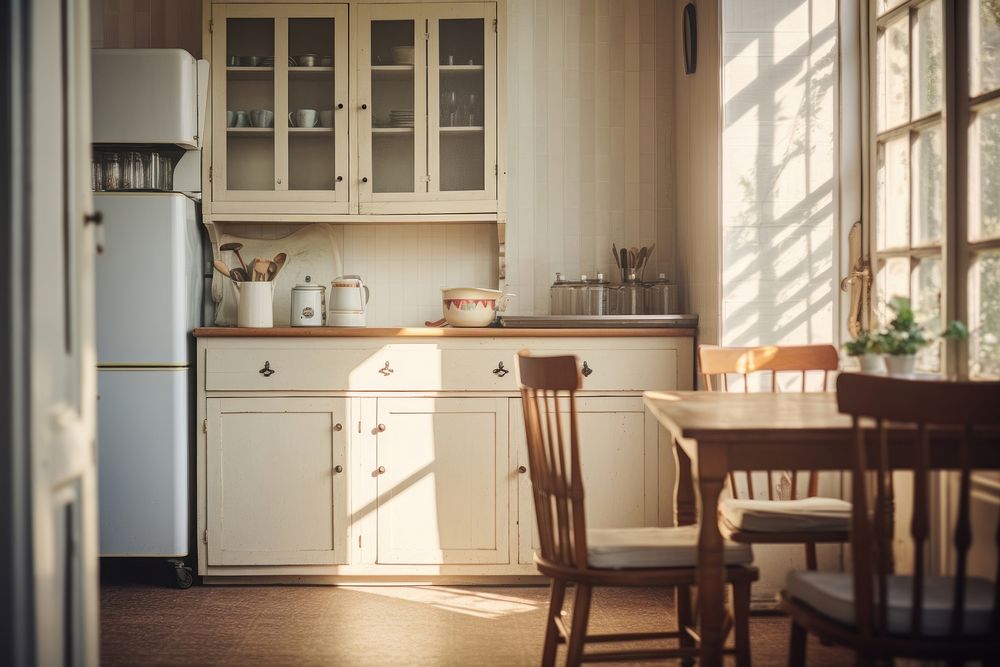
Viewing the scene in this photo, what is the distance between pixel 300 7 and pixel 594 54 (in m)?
1.18

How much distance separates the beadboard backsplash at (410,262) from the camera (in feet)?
12.7

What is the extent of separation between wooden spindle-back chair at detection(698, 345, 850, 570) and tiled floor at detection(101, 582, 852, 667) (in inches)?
19.6

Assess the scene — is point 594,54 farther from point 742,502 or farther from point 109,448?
point 109,448

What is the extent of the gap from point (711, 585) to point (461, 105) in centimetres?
229

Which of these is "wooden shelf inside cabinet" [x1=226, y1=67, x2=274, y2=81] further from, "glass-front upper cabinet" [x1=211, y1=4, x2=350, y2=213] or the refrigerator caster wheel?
the refrigerator caster wheel

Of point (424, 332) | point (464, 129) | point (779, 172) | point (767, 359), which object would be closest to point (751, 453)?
point (767, 359)

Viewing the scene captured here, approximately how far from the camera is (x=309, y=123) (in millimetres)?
3568

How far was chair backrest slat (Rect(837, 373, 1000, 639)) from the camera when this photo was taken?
4.83ft

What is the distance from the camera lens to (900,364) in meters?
2.04

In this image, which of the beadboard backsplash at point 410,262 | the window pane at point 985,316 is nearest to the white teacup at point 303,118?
the beadboard backsplash at point 410,262

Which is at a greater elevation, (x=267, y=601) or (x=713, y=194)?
(x=713, y=194)

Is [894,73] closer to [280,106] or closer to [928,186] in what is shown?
[928,186]

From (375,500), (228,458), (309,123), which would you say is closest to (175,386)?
(228,458)

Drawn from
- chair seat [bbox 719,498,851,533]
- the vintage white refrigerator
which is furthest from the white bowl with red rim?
chair seat [bbox 719,498,851,533]
